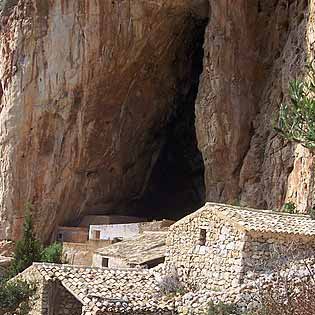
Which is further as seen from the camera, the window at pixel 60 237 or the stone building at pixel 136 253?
the window at pixel 60 237

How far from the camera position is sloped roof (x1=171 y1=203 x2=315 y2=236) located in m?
13.0

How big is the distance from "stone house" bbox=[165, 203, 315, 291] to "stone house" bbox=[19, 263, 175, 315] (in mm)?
785

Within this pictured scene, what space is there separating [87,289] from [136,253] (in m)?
5.83

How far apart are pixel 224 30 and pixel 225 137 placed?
4.54m

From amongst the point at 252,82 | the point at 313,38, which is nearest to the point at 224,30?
the point at 252,82

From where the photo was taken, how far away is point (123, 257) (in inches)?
773

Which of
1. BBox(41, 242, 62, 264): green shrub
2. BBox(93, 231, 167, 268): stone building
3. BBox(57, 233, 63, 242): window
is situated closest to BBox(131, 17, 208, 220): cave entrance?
BBox(57, 233, 63, 242): window

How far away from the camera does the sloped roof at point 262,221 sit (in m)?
13.0

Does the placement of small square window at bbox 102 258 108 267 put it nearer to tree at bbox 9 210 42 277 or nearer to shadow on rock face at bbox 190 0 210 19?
tree at bbox 9 210 42 277

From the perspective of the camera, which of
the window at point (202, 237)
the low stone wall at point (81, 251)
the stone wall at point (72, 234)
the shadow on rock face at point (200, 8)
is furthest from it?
the shadow on rock face at point (200, 8)

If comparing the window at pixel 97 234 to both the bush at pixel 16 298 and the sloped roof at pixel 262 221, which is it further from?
the sloped roof at pixel 262 221

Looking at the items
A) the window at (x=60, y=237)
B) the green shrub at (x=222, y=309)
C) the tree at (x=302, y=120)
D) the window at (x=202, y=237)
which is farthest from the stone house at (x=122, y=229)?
the green shrub at (x=222, y=309)

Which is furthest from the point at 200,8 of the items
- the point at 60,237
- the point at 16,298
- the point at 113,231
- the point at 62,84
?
the point at 16,298

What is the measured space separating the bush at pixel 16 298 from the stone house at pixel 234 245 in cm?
306
